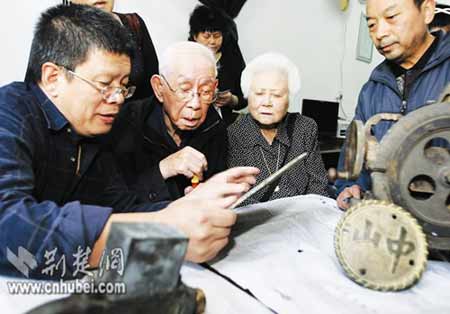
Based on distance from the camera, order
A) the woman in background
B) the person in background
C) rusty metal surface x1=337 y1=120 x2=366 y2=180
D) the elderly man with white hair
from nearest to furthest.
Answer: rusty metal surface x1=337 y1=120 x2=366 y2=180 → the elderly man with white hair → the woman in background → the person in background

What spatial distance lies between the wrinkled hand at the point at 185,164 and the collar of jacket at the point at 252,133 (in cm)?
41

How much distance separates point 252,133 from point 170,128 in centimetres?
40

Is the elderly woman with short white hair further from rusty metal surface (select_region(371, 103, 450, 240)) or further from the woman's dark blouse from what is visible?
rusty metal surface (select_region(371, 103, 450, 240))

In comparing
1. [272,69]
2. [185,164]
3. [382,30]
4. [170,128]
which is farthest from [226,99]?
[382,30]

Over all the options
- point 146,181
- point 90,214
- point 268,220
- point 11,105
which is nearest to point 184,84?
point 146,181

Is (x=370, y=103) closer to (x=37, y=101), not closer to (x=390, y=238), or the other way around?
(x=390, y=238)

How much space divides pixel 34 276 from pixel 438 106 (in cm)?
95

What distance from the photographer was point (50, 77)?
1.03m

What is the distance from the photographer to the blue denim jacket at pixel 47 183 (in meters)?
0.79

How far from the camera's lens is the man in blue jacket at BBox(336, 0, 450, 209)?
1.41 metres

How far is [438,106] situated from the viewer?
0.96 metres

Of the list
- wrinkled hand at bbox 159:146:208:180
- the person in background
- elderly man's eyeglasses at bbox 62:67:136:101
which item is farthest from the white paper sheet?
the person in background

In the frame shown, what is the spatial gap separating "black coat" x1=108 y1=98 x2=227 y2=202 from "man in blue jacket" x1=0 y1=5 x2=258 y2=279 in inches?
Result: 10.1

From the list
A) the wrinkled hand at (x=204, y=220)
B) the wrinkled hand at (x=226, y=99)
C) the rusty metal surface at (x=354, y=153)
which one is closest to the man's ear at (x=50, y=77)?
the wrinkled hand at (x=204, y=220)
